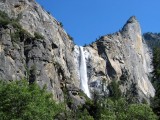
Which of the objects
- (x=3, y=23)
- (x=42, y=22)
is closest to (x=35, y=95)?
(x=3, y=23)

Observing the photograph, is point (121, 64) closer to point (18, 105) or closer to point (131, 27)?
point (131, 27)

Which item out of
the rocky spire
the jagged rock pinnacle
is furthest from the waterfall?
the jagged rock pinnacle

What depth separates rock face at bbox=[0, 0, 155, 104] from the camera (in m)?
86.5

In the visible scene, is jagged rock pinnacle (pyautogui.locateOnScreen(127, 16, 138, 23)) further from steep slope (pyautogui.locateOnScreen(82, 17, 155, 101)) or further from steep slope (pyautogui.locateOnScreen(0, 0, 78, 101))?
steep slope (pyautogui.locateOnScreen(0, 0, 78, 101))

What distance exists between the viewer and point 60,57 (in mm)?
106875

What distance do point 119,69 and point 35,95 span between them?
3961 inches

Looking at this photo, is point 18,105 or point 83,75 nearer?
point 18,105

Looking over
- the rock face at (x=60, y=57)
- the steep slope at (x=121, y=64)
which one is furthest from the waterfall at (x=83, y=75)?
the steep slope at (x=121, y=64)

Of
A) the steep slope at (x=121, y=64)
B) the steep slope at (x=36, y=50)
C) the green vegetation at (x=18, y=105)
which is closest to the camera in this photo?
the green vegetation at (x=18, y=105)

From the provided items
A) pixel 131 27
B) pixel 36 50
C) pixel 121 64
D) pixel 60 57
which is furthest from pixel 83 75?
pixel 131 27

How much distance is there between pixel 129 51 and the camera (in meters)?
158

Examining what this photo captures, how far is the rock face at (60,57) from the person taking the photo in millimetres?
86500

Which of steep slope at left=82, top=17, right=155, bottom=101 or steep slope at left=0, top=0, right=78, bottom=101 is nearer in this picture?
steep slope at left=0, top=0, right=78, bottom=101

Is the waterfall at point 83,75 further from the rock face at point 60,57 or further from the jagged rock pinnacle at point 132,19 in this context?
the jagged rock pinnacle at point 132,19
